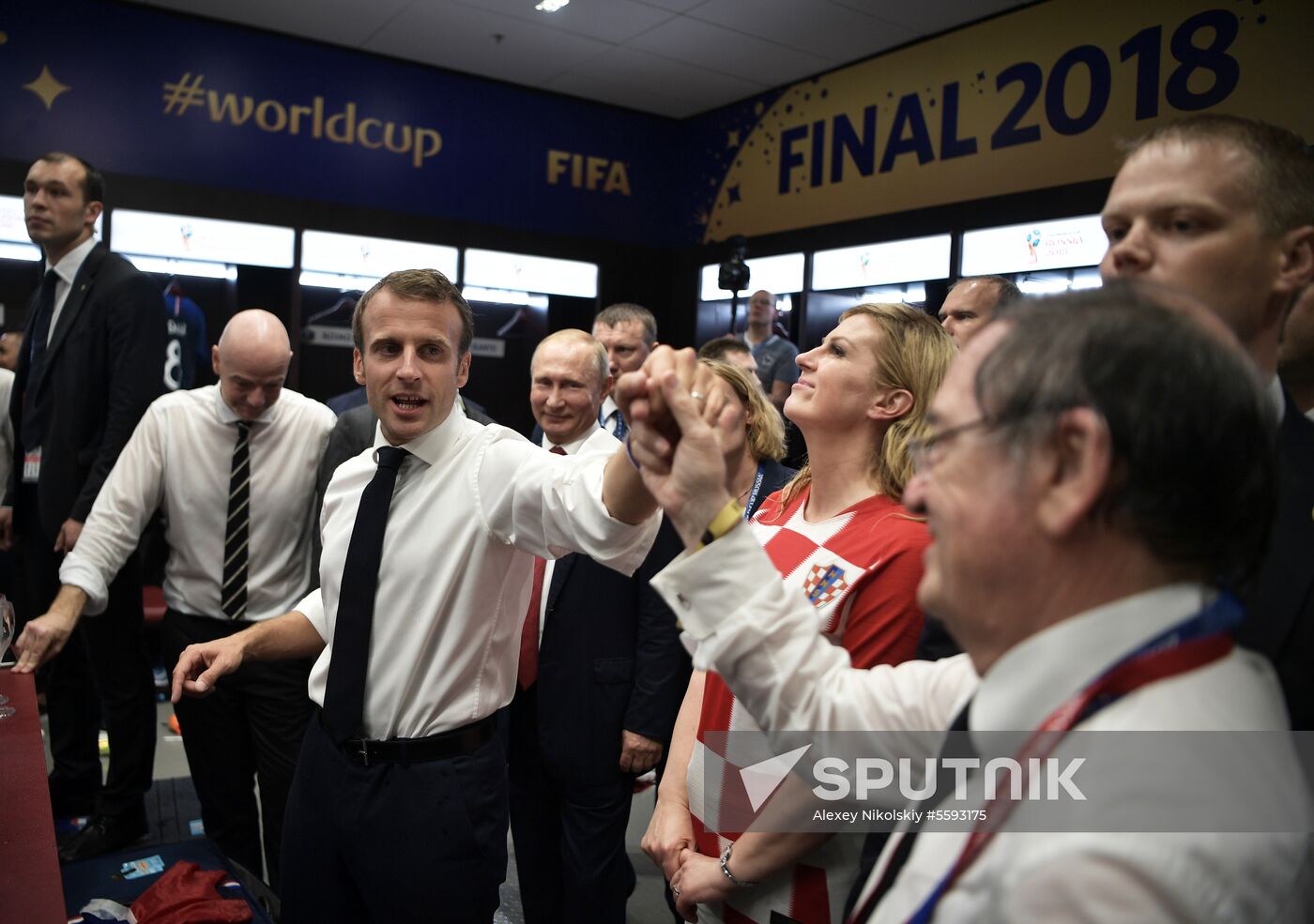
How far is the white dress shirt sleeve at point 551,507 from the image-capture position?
130 cm

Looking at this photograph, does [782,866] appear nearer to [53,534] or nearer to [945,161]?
[53,534]

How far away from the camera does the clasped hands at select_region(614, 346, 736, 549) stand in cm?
97

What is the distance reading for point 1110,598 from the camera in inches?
27.8

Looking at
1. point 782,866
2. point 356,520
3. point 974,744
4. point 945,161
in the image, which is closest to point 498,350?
point 945,161

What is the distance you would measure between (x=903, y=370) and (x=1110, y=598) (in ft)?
3.39

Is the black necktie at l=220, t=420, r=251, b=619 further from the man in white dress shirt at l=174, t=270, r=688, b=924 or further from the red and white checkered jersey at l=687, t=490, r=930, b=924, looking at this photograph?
the red and white checkered jersey at l=687, t=490, r=930, b=924

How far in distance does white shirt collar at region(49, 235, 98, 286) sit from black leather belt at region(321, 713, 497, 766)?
2.38 m

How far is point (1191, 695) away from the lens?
2.14ft

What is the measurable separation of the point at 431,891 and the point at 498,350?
18.3ft

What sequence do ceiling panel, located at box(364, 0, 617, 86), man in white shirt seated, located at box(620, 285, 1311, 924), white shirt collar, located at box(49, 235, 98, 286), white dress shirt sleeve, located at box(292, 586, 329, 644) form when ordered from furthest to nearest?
ceiling panel, located at box(364, 0, 617, 86) → white shirt collar, located at box(49, 235, 98, 286) → white dress shirt sleeve, located at box(292, 586, 329, 644) → man in white shirt seated, located at box(620, 285, 1311, 924)

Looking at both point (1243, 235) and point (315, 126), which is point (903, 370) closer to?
point (1243, 235)

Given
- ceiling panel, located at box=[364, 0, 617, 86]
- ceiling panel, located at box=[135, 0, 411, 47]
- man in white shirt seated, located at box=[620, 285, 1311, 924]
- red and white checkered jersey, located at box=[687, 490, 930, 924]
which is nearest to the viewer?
man in white shirt seated, located at box=[620, 285, 1311, 924]

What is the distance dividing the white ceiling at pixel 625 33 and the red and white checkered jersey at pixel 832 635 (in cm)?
457

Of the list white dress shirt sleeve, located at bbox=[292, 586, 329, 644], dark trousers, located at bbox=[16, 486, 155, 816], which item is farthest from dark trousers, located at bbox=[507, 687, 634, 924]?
dark trousers, located at bbox=[16, 486, 155, 816]
